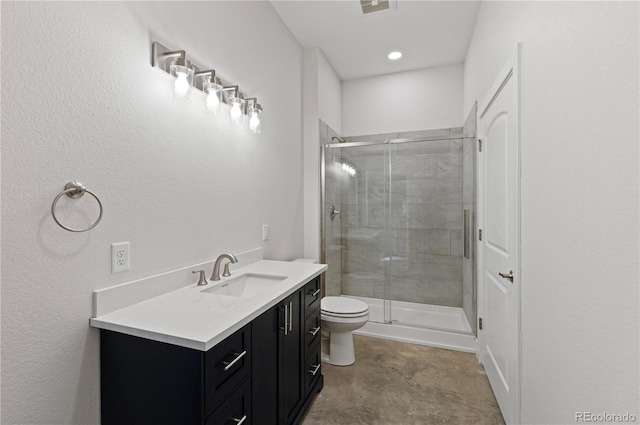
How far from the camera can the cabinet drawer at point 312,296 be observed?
178cm

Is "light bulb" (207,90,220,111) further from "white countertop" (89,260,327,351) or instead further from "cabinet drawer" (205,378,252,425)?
"cabinet drawer" (205,378,252,425)

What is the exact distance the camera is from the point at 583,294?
931 millimetres

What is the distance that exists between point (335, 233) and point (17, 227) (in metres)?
2.68

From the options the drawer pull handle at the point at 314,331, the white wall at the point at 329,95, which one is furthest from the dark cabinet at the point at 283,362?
the white wall at the point at 329,95

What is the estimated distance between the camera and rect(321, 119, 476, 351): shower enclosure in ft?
10.2

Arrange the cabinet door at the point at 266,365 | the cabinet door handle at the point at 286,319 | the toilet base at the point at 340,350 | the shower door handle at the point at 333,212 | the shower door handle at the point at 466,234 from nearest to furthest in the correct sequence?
the cabinet door at the point at 266,365
the cabinet door handle at the point at 286,319
the toilet base at the point at 340,350
the shower door handle at the point at 466,234
the shower door handle at the point at 333,212

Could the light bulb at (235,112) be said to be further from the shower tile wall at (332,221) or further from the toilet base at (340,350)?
the toilet base at (340,350)

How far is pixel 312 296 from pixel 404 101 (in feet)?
8.82

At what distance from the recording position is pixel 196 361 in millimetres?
959

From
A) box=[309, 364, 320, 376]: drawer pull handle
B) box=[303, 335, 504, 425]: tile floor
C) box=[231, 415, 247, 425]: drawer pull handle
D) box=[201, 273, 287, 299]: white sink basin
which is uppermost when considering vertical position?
box=[201, 273, 287, 299]: white sink basin

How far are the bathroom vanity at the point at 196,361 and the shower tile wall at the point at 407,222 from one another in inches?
78.3

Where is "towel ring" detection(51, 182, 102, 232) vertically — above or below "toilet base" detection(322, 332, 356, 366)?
above

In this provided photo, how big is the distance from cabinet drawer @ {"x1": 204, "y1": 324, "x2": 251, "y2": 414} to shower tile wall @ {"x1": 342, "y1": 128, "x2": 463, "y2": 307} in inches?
91.0

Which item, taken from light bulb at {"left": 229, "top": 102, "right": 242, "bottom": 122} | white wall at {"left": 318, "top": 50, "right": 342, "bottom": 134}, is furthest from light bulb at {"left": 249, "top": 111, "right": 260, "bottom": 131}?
white wall at {"left": 318, "top": 50, "right": 342, "bottom": 134}
